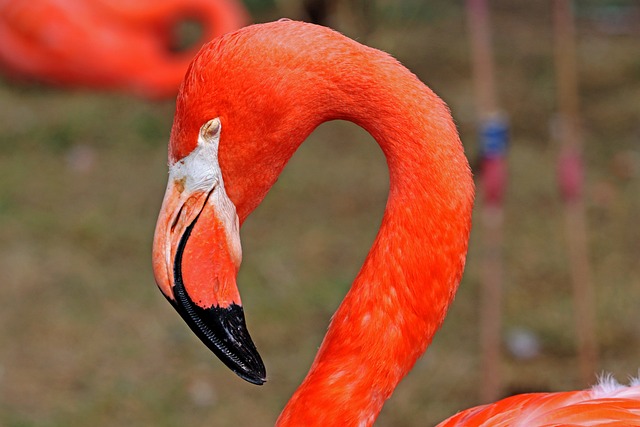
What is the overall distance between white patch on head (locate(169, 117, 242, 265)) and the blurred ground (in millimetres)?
1878

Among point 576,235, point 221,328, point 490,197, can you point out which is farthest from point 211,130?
point 576,235

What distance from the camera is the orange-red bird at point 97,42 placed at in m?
6.54

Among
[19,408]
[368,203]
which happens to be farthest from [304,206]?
[19,408]

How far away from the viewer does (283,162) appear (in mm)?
1942

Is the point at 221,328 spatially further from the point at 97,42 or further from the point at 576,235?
the point at 97,42

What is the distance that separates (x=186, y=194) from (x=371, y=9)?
5.61m

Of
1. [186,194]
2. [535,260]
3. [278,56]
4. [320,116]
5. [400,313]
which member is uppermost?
[278,56]

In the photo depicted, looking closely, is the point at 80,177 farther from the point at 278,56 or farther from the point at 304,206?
the point at 278,56

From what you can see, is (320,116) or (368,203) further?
(368,203)

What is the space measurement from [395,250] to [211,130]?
0.45 m

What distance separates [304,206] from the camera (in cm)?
531

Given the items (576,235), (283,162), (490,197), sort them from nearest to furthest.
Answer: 1. (283,162)
2. (490,197)
3. (576,235)

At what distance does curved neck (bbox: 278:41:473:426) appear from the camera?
1818 millimetres

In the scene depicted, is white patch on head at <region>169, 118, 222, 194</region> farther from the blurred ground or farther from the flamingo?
the blurred ground
